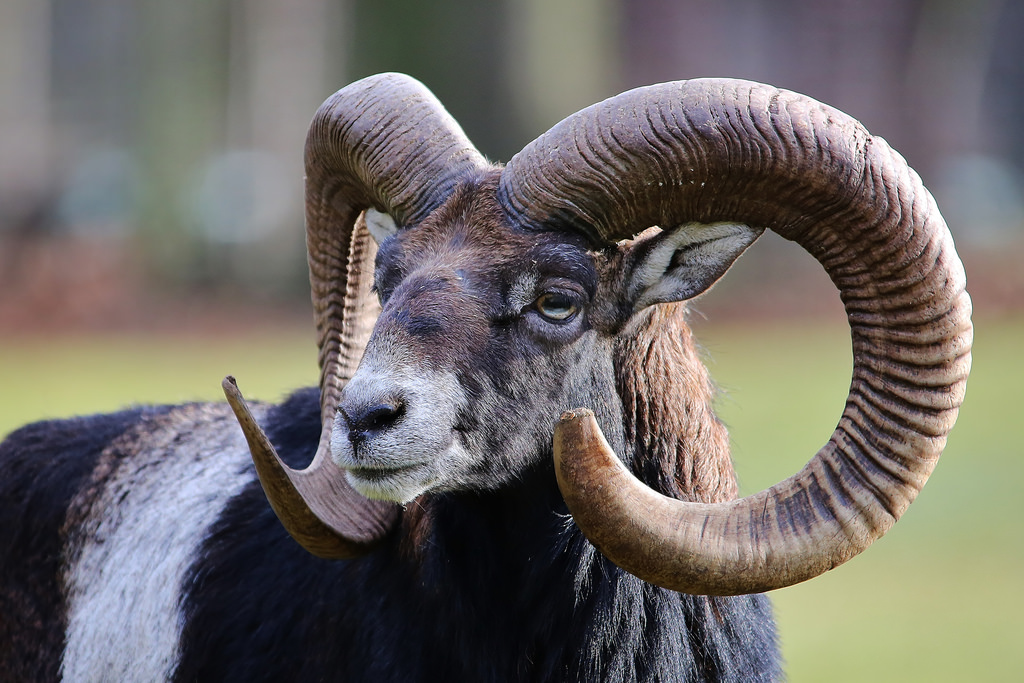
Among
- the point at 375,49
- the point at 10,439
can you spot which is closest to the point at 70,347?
the point at 375,49

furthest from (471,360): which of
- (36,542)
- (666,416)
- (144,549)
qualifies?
(36,542)

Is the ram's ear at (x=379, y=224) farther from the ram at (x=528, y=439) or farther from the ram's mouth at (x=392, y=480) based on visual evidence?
the ram's mouth at (x=392, y=480)

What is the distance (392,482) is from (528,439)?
0.65 meters

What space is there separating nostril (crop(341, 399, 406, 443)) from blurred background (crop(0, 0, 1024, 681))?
13.0m

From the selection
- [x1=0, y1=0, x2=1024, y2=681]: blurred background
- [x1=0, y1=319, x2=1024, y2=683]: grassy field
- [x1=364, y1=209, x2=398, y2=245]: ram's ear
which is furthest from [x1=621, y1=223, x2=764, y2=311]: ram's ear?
[x1=0, y1=0, x2=1024, y2=681]: blurred background

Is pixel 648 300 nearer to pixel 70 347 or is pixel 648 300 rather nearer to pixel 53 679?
pixel 53 679

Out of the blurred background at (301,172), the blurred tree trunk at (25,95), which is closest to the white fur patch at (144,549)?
the blurred background at (301,172)

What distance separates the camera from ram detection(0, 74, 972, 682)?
15.6 feet

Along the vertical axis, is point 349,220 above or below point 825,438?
below

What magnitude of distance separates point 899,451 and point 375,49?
31463 millimetres

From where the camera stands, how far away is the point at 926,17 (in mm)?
37906

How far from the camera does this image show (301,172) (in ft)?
112

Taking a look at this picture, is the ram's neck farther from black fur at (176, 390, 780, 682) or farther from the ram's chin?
the ram's chin

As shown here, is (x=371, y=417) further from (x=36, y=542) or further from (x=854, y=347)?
(x=36, y=542)
